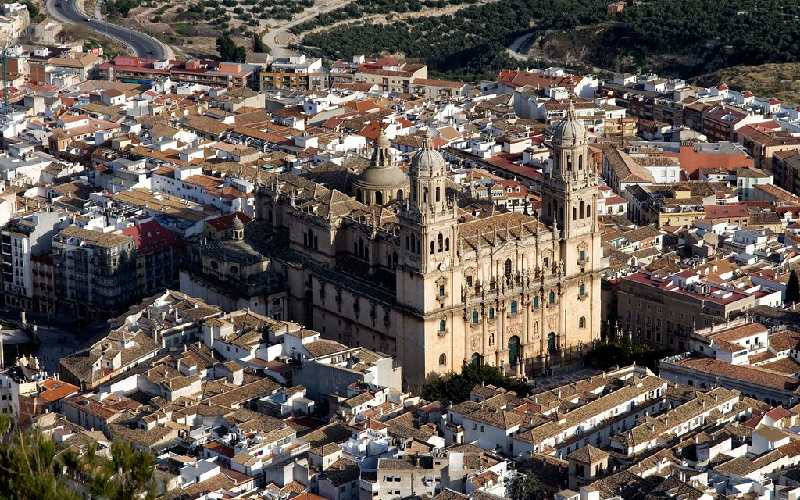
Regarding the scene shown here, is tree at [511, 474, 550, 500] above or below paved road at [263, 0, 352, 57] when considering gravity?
above

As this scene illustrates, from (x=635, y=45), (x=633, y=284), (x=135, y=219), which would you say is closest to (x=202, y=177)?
(x=135, y=219)

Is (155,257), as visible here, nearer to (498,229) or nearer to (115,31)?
(498,229)

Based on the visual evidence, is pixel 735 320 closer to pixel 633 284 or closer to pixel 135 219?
pixel 633 284

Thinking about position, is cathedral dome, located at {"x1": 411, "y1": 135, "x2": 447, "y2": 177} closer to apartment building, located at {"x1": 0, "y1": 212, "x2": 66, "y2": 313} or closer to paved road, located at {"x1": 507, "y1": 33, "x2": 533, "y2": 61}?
apartment building, located at {"x1": 0, "y1": 212, "x2": 66, "y2": 313}

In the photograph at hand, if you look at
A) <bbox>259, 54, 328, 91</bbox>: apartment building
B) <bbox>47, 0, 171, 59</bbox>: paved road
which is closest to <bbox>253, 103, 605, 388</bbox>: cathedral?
<bbox>259, 54, 328, 91</bbox>: apartment building

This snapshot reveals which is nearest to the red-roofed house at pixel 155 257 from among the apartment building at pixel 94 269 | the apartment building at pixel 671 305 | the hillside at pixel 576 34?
the apartment building at pixel 94 269
